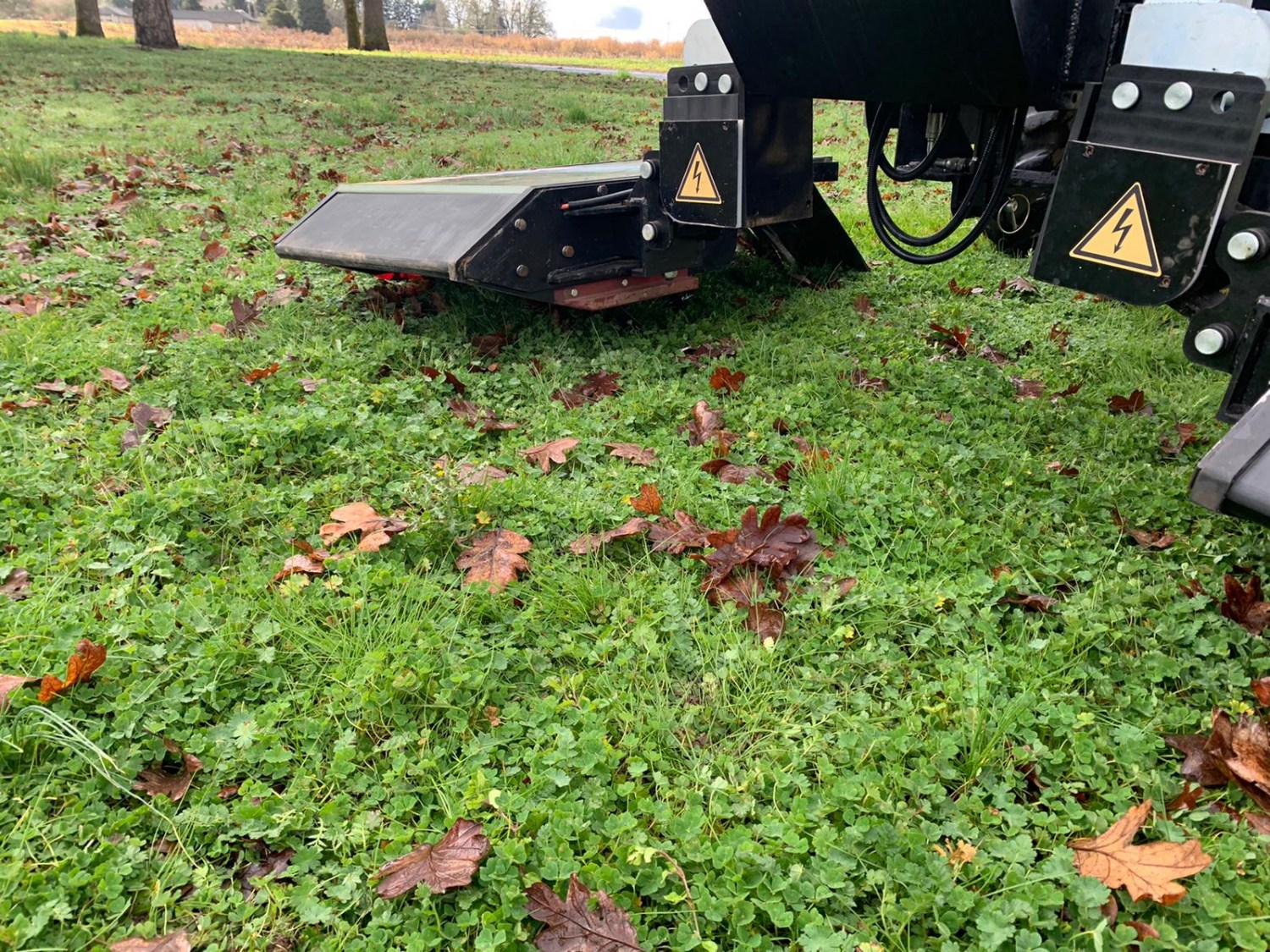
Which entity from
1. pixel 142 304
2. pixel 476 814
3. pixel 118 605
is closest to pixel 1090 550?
pixel 476 814

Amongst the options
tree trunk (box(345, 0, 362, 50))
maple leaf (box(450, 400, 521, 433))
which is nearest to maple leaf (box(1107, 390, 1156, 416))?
maple leaf (box(450, 400, 521, 433))

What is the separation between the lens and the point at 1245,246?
6.06ft

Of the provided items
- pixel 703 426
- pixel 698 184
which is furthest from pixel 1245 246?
pixel 698 184

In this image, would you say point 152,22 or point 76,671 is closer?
point 76,671

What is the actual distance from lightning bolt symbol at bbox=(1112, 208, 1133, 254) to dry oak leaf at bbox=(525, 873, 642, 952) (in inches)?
79.1

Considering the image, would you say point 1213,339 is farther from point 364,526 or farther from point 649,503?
point 364,526

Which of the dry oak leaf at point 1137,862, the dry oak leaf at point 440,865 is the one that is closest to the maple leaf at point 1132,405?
the dry oak leaf at point 1137,862

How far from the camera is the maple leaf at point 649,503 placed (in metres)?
2.41

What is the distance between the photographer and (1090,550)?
2.23 m

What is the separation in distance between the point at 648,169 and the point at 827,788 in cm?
259

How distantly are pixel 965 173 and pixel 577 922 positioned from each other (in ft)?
9.15

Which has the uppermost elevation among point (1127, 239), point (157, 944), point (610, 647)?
point (1127, 239)

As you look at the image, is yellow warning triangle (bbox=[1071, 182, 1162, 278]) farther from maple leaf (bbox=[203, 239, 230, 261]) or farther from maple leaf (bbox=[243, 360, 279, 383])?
maple leaf (bbox=[203, 239, 230, 261])

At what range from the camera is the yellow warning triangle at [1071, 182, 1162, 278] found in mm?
2055
